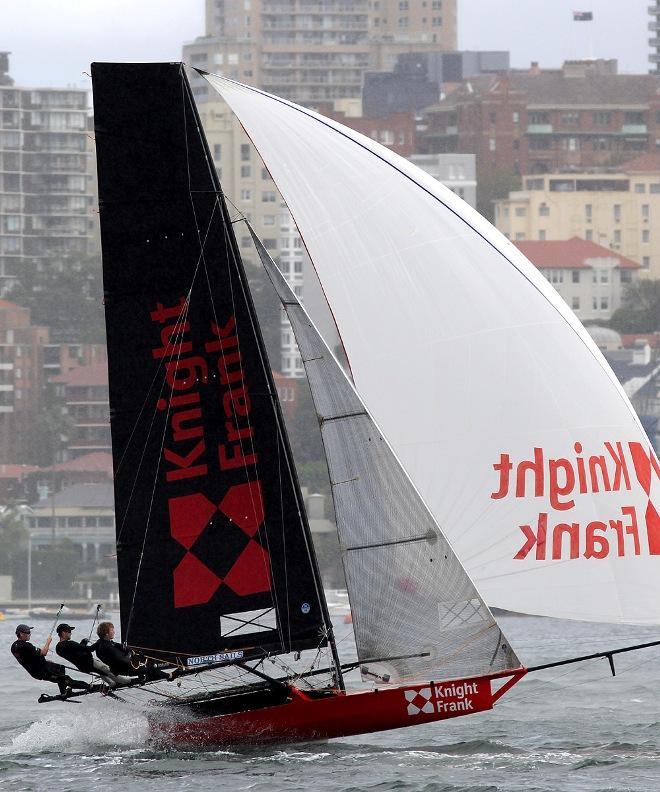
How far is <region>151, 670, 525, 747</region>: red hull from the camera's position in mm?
10367

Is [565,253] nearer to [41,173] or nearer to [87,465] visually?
[87,465]

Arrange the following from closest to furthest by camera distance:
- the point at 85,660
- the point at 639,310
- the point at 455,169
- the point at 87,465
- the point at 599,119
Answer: the point at 85,660, the point at 87,465, the point at 639,310, the point at 455,169, the point at 599,119

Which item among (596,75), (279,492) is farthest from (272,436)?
(596,75)

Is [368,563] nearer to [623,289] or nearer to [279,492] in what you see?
[279,492]

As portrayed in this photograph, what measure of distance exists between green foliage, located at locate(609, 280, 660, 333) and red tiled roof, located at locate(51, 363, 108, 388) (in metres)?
19.6

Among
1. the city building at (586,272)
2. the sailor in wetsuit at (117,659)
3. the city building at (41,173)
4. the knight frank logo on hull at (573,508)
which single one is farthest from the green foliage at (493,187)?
the sailor in wetsuit at (117,659)

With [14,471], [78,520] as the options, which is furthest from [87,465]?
[78,520]

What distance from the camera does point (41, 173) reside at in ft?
271

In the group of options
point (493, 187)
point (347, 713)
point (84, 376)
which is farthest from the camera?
point (493, 187)

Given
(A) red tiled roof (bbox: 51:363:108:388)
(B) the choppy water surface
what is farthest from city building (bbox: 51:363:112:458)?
(B) the choppy water surface

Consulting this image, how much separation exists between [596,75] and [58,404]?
35.5m

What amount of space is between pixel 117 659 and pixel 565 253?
66.9m

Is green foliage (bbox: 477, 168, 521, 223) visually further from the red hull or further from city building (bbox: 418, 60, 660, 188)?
the red hull

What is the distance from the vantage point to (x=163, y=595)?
10680 millimetres
